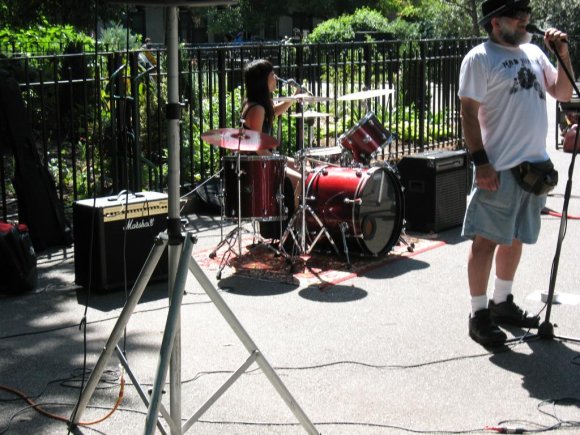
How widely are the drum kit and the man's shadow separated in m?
2.26

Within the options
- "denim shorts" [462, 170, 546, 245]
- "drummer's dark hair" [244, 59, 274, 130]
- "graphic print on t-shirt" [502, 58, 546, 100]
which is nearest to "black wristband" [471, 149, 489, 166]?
"denim shorts" [462, 170, 546, 245]

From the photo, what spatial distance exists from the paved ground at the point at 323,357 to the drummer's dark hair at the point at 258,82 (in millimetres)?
1599

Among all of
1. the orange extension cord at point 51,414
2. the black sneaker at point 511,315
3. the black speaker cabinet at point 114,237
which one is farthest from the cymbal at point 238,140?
the orange extension cord at point 51,414

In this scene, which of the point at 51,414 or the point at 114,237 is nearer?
the point at 51,414

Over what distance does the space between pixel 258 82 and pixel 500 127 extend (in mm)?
2776

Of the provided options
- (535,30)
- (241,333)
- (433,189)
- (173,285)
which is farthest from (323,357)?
(433,189)

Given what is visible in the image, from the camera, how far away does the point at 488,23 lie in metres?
5.32

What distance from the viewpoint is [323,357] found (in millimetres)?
5332

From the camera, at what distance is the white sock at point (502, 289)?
5.78 metres

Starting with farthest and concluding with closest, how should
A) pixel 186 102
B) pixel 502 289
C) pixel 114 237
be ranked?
pixel 186 102 < pixel 114 237 < pixel 502 289

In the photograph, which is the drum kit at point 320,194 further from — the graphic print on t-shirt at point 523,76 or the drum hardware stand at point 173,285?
the drum hardware stand at point 173,285

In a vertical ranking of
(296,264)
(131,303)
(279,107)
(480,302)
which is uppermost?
(279,107)

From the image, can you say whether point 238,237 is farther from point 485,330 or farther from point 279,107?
point 485,330

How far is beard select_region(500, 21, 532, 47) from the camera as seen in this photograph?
5.25m
